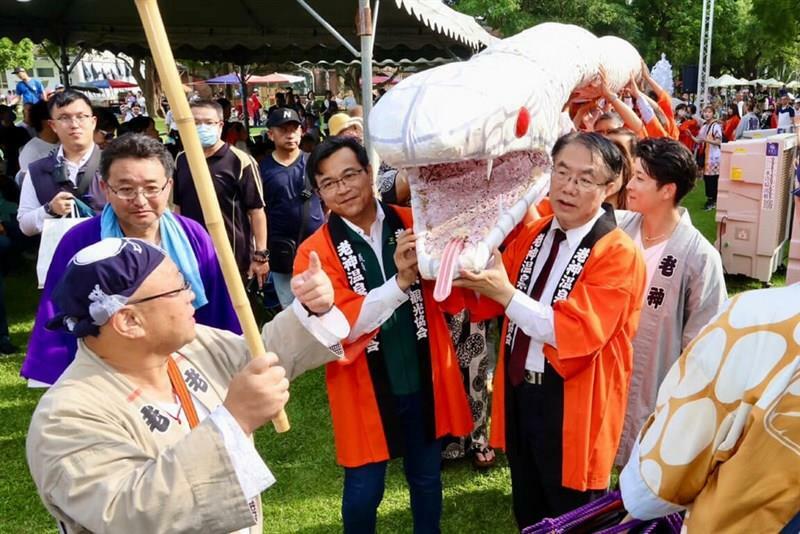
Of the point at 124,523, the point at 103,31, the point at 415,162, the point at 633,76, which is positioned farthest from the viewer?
the point at 103,31

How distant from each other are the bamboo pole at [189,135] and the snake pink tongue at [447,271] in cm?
70

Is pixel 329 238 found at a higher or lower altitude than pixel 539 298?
higher

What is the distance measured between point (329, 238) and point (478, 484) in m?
1.68

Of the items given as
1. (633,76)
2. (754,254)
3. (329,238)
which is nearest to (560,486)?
(329,238)

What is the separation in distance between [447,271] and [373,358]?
529 mm

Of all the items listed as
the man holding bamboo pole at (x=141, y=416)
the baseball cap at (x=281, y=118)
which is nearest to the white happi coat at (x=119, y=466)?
the man holding bamboo pole at (x=141, y=416)

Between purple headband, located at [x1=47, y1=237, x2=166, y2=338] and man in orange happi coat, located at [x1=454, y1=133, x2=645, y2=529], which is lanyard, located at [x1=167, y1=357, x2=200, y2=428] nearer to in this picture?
purple headband, located at [x1=47, y1=237, x2=166, y2=338]

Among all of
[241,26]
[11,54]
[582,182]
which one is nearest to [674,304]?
[582,182]

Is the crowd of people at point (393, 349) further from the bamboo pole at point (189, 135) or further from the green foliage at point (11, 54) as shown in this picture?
the green foliage at point (11, 54)

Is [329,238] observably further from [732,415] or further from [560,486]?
[732,415]

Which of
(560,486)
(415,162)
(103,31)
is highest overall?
(103,31)

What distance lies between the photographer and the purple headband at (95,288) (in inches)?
52.0

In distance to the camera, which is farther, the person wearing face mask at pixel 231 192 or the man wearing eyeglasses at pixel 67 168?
the person wearing face mask at pixel 231 192

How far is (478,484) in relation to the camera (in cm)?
323
